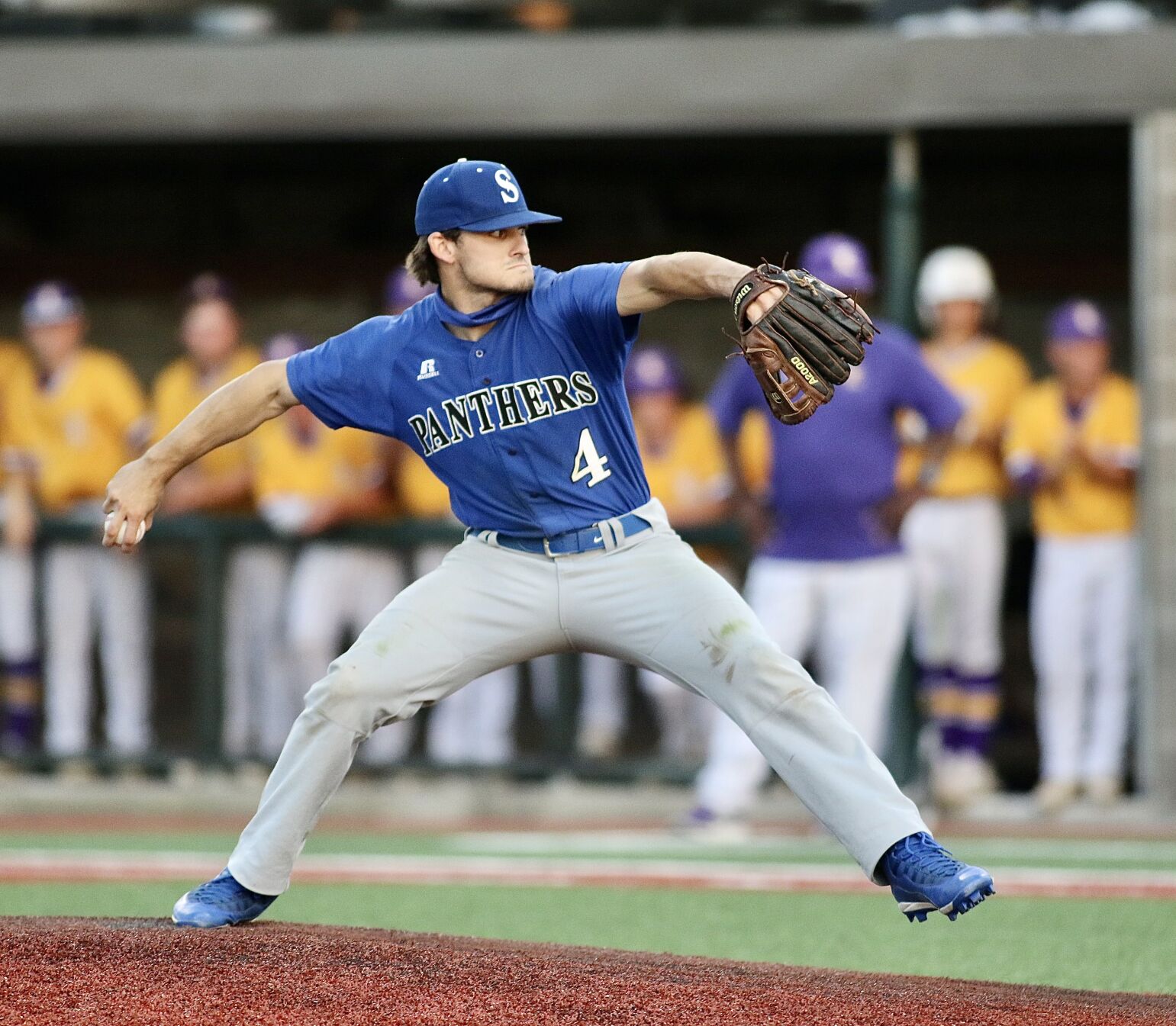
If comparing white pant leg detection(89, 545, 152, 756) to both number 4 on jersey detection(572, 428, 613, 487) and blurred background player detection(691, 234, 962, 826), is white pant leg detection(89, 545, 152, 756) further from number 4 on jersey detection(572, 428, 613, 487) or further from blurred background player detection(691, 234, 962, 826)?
number 4 on jersey detection(572, 428, 613, 487)

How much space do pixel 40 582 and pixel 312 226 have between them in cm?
284

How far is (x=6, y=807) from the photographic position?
8609mm

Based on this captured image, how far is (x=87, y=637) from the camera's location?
8.73 metres

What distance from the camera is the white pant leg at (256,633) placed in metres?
8.78

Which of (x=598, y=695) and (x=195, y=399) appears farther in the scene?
(x=598, y=695)

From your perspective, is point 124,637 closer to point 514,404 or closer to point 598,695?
point 598,695

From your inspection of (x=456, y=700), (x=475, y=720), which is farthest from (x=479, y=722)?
(x=456, y=700)

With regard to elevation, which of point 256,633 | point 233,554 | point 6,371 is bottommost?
point 256,633

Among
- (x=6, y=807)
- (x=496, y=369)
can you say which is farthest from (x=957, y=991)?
(x=6, y=807)

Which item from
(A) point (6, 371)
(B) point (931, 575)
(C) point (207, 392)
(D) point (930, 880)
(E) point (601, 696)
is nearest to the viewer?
(D) point (930, 880)

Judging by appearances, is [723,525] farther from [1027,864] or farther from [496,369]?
[496,369]

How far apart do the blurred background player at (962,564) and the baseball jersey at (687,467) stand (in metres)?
0.99

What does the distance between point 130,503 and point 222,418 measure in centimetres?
28

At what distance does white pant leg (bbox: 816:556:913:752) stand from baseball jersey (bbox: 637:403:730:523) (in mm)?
1421
